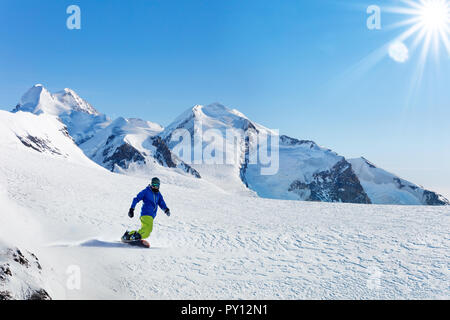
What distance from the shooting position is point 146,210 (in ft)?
29.4

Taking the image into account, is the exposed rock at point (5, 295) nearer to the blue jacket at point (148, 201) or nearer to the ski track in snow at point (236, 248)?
the ski track in snow at point (236, 248)

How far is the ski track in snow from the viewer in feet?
20.7

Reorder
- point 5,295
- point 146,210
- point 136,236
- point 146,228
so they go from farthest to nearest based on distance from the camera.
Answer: point 146,210, point 146,228, point 136,236, point 5,295

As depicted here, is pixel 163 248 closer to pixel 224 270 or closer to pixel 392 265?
pixel 224 270

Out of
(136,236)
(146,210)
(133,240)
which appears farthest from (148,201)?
(133,240)

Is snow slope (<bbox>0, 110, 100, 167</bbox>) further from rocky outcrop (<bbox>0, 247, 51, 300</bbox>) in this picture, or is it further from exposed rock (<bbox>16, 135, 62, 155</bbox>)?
rocky outcrop (<bbox>0, 247, 51, 300</bbox>)

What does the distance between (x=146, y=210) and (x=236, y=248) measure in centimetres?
283

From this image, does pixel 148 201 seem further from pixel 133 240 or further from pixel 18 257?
pixel 18 257

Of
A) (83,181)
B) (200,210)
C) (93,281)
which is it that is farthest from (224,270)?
(83,181)

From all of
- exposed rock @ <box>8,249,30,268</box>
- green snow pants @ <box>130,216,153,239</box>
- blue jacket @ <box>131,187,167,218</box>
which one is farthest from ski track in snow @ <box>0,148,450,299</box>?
blue jacket @ <box>131,187,167,218</box>

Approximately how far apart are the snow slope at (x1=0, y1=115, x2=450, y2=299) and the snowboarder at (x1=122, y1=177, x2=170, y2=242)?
1.37 ft

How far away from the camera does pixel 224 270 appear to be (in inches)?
288

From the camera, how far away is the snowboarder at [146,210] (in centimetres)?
869
